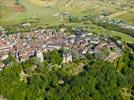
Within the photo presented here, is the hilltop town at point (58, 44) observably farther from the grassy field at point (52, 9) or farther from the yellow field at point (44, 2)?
the yellow field at point (44, 2)

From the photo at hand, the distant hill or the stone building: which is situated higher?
the stone building

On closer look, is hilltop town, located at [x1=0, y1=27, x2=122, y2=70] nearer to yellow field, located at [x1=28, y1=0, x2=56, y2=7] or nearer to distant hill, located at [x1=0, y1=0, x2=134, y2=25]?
distant hill, located at [x1=0, y1=0, x2=134, y2=25]

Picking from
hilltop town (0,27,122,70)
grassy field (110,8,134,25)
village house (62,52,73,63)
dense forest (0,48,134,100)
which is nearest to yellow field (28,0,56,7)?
grassy field (110,8,134,25)

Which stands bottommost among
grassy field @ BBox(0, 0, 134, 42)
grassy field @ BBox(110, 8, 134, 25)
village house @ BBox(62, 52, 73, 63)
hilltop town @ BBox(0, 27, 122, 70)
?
A: grassy field @ BBox(110, 8, 134, 25)

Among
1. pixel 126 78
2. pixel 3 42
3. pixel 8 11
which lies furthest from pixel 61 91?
pixel 8 11

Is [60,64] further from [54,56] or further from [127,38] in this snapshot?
[127,38]

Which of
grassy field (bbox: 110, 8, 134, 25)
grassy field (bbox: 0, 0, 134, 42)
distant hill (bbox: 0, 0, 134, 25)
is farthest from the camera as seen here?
distant hill (bbox: 0, 0, 134, 25)

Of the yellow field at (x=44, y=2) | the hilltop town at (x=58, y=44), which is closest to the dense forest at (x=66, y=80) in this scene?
the hilltop town at (x=58, y=44)
